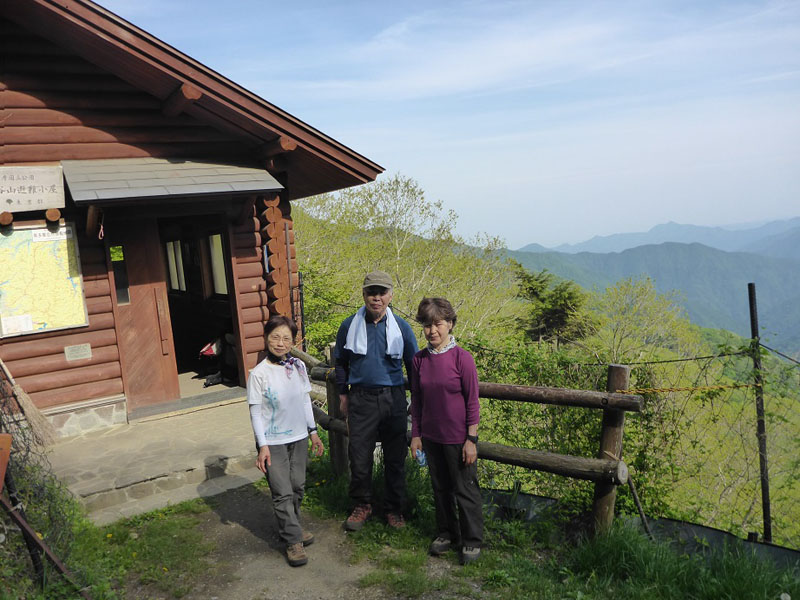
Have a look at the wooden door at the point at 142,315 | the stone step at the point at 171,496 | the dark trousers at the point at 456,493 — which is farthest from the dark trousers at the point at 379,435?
the wooden door at the point at 142,315

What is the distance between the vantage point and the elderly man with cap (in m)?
4.54

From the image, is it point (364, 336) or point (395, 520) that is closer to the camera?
point (364, 336)

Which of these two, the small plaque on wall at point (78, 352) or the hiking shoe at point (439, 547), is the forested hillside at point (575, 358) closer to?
the hiking shoe at point (439, 547)

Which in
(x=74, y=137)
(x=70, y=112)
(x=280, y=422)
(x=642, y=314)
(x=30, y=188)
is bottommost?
(x=642, y=314)

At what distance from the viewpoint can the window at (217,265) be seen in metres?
9.74

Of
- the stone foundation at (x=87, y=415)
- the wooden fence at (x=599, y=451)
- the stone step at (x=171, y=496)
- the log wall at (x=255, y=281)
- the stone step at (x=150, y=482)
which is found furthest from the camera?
the log wall at (x=255, y=281)

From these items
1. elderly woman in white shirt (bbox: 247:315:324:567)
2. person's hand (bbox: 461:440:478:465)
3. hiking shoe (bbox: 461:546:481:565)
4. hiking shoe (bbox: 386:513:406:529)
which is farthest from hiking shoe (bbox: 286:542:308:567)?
person's hand (bbox: 461:440:478:465)

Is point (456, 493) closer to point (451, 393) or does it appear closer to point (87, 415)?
point (451, 393)

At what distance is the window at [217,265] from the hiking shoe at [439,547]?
21.5 ft

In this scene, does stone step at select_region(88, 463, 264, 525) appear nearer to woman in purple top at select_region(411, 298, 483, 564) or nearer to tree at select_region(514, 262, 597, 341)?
woman in purple top at select_region(411, 298, 483, 564)

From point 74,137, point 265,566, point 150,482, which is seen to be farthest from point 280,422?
point 74,137

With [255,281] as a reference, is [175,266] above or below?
above

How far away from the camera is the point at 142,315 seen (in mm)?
8086

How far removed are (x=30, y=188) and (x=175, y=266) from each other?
19.6 ft
